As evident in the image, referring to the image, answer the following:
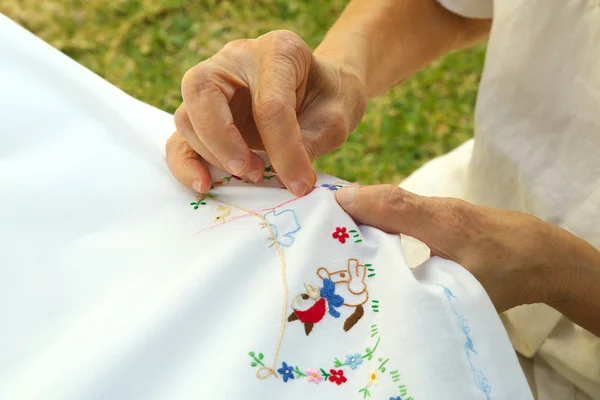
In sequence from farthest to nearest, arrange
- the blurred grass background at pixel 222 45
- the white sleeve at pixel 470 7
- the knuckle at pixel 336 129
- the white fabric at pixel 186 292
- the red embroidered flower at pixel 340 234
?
the blurred grass background at pixel 222 45 < the white sleeve at pixel 470 7 < the knuckle at pixel 336 129 < the red embroidered flower at pixel 340 234 < the white fabric at pixel 186 292

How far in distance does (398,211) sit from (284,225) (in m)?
0.13

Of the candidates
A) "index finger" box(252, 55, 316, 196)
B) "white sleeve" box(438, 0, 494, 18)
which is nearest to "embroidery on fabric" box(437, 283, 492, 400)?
"index finger" box(252, 55, 316, 196)

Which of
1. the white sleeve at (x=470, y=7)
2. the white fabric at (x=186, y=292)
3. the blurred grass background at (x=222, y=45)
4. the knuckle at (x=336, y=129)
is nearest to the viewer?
the white fabric at (x=186, y=292)

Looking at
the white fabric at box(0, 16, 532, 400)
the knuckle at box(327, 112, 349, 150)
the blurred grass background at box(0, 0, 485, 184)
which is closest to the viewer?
the white fabric at box(0, 16, 532, 400)

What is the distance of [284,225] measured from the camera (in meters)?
0.68

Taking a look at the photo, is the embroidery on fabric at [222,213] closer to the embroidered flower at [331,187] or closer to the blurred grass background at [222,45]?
the embroidered flower at [331,187]

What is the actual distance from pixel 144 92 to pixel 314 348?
1604 millimetres

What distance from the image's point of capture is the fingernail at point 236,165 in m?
0.69

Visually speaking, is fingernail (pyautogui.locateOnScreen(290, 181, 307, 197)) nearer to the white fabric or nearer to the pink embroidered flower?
the white fabric

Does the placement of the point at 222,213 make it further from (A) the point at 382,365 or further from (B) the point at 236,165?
(A) the point at 382,365

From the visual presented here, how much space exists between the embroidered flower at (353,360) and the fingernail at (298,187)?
0.20 meters

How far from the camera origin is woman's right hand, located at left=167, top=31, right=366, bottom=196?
685 mm

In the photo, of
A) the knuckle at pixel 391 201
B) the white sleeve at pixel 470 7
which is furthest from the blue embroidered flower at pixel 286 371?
the white sleeve at pixel 470 7

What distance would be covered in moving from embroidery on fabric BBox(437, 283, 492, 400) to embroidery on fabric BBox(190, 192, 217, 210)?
304mm
